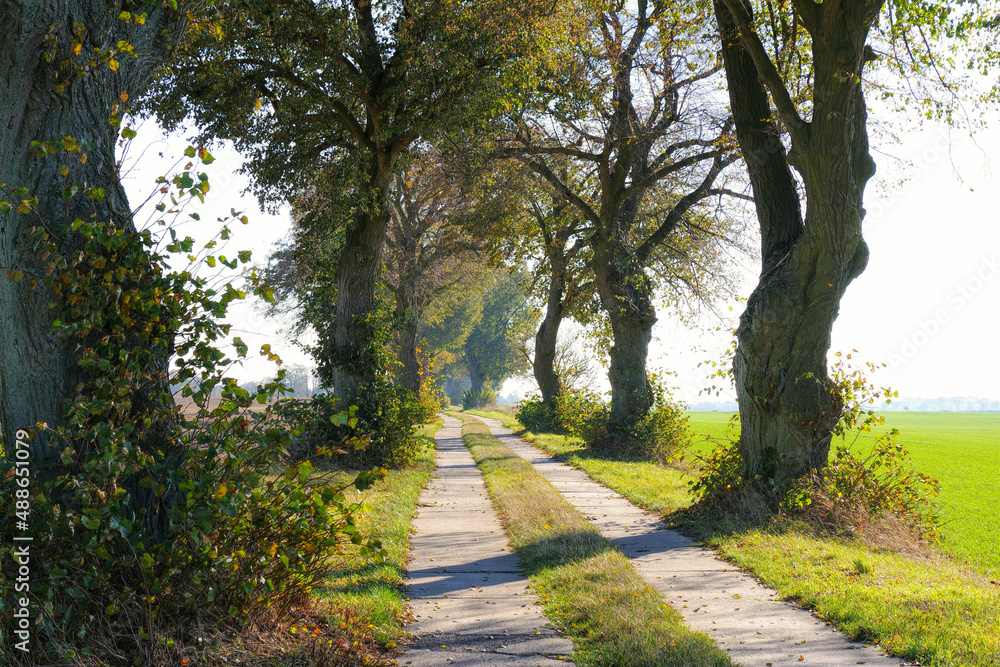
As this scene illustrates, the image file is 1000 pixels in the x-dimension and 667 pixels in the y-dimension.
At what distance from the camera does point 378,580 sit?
580 cm

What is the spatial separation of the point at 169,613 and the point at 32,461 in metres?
1.05

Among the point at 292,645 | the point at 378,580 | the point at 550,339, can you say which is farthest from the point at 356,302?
the point at 550,339

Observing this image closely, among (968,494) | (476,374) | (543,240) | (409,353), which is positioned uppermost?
(543,240)

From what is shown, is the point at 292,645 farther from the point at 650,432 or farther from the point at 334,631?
the point at 650,432

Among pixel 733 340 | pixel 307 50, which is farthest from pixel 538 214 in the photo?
pixel 733 340

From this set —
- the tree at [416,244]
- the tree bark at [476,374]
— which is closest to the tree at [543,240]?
the tree at [416,244]

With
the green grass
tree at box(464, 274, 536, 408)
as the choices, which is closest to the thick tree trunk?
the green grass

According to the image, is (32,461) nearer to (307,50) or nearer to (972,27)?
(307,50)

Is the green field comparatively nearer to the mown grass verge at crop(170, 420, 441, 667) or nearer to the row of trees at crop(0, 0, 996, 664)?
the row of trees at crop(0, 0, 996, 664)

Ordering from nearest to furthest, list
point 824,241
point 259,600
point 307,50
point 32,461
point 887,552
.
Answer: point 32,461 → point 259,600 → point 887,552 → point 824,241 → point 307,50

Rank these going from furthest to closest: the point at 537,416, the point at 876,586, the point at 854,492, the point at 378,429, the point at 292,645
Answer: the point at 537,416 < the point at 378,429 < the point at 854,492 < the point at 876,586 < the point at 292,645

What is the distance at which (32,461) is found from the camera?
11.7ft
